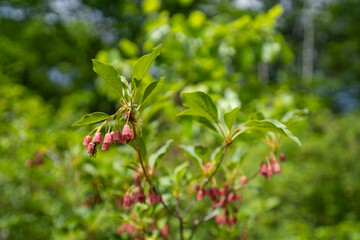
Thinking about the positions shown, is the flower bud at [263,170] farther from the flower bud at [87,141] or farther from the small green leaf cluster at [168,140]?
the flower bud at [87,141]

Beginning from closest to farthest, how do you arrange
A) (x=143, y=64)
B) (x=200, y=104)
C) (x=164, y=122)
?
(x=143, y=64) < (x=200, y=104) < (x=164, y=122)

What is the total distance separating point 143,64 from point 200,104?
219mm

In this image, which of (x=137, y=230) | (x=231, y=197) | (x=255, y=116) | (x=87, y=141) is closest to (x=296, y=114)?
(x=255, y=116)

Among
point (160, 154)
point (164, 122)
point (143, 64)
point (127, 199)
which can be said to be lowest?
point (164, 122)

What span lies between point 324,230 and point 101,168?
1.79 m

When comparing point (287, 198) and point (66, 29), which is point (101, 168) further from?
point (66, 29)

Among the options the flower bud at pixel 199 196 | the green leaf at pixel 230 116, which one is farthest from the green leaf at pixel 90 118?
the flower bud at pixel 199 196

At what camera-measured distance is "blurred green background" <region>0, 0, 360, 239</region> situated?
1.72 m

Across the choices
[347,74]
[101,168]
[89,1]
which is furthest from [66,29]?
[347,74]

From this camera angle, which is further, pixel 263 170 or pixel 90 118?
pixel 263 170

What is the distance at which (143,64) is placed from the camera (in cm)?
65

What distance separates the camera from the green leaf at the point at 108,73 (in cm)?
65

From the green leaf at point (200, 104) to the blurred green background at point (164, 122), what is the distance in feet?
1.08

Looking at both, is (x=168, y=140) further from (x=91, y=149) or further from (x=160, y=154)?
(x=91, y=149)
